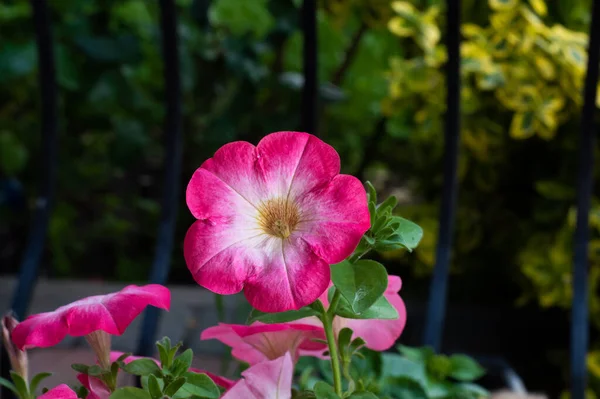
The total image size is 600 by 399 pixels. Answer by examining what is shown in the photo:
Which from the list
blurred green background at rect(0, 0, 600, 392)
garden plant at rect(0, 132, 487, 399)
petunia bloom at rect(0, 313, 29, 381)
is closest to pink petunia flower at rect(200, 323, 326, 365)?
garden plant at rect(0, 132, 487, 399)

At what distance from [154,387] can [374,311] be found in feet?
0.39

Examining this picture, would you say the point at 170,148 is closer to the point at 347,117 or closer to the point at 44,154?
the point at 44,154

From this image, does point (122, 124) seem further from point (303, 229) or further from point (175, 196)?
point (303, 229)

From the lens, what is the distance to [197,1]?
4.76 feet

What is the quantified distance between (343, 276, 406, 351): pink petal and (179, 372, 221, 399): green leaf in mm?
107

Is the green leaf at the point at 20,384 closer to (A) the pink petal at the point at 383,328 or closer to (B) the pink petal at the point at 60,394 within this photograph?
(B) the pink petal at the point at 60,394

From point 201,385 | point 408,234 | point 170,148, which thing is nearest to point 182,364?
point 201,385

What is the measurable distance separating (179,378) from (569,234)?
1.52m

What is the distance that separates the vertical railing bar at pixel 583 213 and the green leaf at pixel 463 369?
0.59 feet

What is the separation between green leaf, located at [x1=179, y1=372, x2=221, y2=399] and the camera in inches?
14.7

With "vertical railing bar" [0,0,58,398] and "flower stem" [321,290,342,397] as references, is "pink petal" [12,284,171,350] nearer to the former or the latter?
"flower stem" [321,290,342,397]

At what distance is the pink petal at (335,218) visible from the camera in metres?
0.34

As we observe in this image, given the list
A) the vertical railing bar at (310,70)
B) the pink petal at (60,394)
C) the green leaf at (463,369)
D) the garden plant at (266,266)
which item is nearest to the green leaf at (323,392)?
the garden plant at (266,266)

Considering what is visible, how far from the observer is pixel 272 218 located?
1.20 ft
